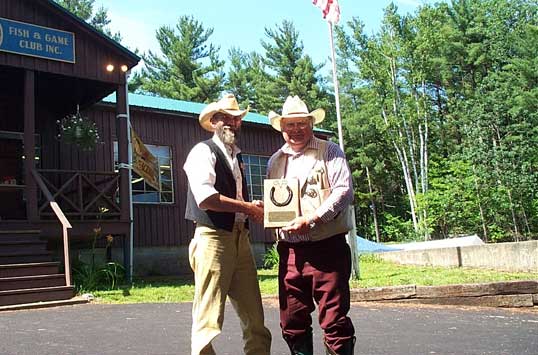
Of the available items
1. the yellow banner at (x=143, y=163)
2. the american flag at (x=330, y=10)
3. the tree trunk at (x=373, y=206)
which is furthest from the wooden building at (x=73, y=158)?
the tree trunk at (x=373, y=206)

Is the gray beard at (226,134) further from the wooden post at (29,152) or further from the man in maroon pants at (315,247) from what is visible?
the wooden post at (29,152)

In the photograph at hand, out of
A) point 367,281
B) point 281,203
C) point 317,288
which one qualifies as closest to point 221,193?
point 281,203

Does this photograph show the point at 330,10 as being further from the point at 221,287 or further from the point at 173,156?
the point at 221,287


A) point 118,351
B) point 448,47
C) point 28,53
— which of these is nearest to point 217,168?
point 118,351

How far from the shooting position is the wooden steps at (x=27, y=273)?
8281 mm

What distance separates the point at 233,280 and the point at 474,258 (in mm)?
10311

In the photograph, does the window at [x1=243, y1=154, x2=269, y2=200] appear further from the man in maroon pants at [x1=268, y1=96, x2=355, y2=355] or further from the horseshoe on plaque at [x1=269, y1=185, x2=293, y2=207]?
the horseshoe on plaque at [x1=269, y1=185, x2=293, y2=207]

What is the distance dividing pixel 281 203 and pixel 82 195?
30.2 ft

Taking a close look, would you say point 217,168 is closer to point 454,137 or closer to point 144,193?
point 144,193

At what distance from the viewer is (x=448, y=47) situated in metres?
35.2

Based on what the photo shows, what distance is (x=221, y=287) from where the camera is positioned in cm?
330

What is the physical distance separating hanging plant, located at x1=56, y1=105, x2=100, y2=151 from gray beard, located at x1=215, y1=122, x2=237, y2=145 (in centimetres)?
898

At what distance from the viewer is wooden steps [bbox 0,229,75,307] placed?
828cm

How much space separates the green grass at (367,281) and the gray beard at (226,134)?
215 inches
